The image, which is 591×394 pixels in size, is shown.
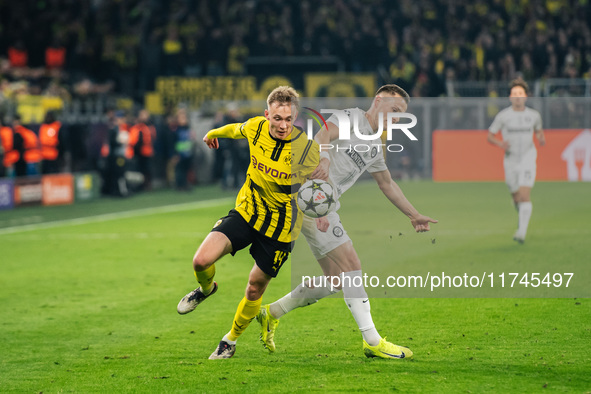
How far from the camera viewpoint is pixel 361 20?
92.7 feet

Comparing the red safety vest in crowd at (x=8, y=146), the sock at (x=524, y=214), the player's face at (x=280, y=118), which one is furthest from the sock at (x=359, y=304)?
the red safety vest in crowd at (x=8, y=146)

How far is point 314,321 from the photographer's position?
7.68 meters

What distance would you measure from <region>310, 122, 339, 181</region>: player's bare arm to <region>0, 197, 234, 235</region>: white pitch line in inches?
369

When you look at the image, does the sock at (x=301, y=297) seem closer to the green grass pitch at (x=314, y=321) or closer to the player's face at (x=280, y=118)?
the green grass pitch at (x=314, y=321)

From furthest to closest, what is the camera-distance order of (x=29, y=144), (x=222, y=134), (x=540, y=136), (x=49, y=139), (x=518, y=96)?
(x=49, y=139), (x=29, y=144), (x=540, y=136), (x=518, y=96), (x=222, y=134)

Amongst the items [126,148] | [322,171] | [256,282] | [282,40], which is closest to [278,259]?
[256,282]

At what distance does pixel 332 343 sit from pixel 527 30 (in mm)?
21738

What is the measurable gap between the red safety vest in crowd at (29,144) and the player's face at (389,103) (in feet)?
46.0

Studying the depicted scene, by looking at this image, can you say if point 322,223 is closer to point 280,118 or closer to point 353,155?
point 353,155

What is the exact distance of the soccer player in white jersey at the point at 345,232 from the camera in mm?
6199

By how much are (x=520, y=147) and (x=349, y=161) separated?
19.1ft

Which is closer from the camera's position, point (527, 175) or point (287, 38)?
point (527, 175)

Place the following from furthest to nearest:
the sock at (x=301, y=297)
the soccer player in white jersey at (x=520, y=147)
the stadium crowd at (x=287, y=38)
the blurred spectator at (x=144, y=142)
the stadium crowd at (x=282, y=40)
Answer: the stadium crowd at (x=287, y=38)
the stadium crowd at (x=282, y=40)
the blurred spectator at (x=144, y=142)
the soccer player in white jersey at (x=520, y=147)
the sock at (x=301, y=297)

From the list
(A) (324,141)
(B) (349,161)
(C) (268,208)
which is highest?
(A) (324,141)
